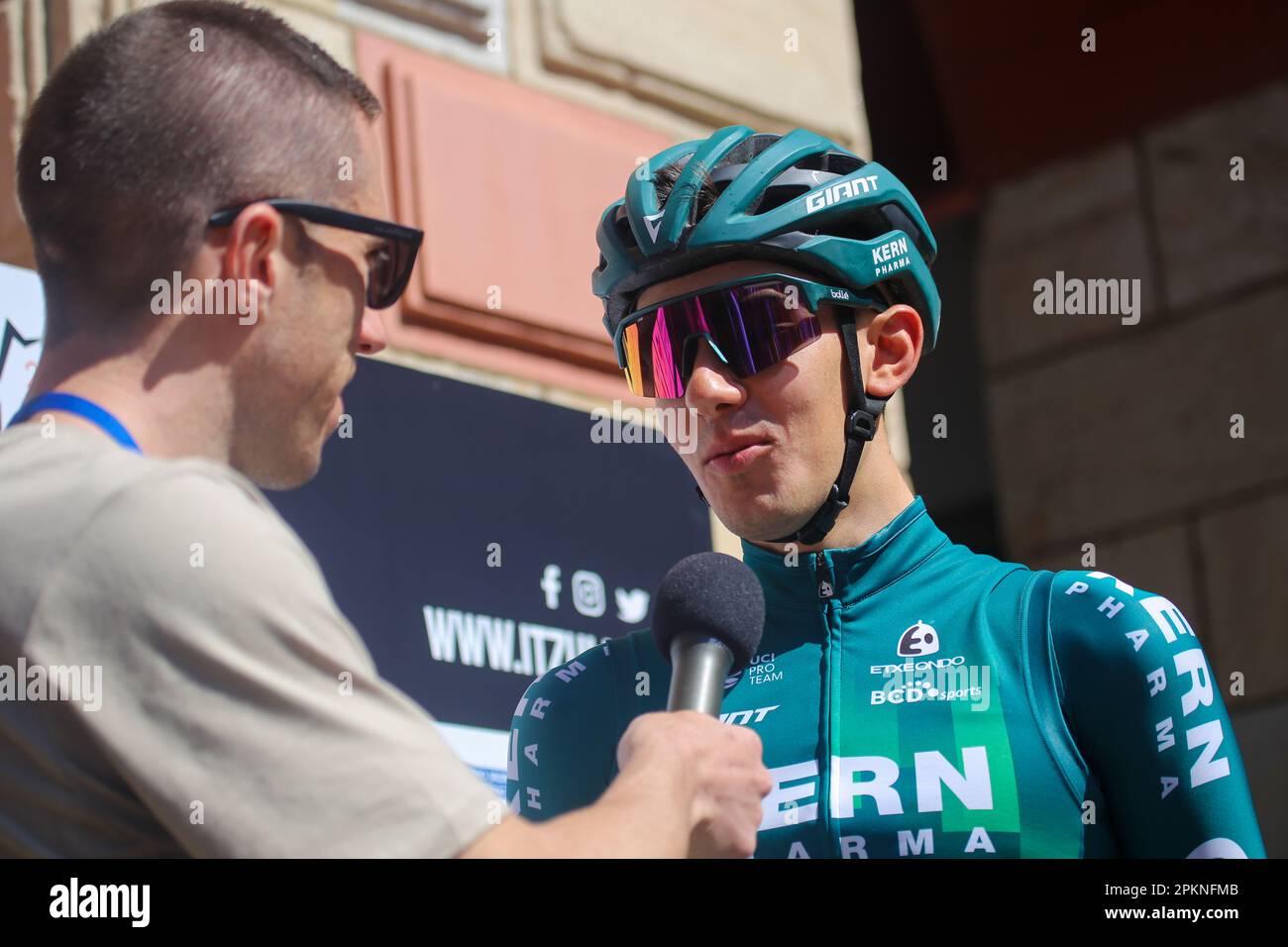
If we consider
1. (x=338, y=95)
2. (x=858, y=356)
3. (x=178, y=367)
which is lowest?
(x=178, y=367)

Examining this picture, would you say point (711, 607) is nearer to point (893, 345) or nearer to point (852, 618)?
point (852, 618)

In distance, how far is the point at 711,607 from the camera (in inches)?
107

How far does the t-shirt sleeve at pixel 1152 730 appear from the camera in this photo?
2.91m

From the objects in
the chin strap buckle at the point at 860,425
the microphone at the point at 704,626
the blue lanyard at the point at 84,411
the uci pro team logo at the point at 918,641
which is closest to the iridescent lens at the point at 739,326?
the chin strap buckle at the point at 860,425

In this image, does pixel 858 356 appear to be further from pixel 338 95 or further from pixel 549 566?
pixel 549 566

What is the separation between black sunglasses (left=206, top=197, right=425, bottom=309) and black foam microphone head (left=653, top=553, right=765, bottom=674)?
649 mm

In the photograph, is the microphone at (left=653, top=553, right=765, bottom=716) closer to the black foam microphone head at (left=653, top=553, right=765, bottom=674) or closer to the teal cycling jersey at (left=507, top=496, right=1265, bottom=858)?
the black foam microphone head at (left=653, top=553, right=765, bottom=674)

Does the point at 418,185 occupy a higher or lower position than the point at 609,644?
higher

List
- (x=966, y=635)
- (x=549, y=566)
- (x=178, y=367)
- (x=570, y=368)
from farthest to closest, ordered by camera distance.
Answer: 1. (x=570, y=368)
2. (x=549, y=566)
3. (x=966, y=635)
4. (x=178, y=367)

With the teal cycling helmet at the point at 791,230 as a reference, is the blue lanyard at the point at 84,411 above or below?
below

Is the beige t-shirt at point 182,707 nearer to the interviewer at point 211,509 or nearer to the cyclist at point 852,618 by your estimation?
the interviewer at point 211,509

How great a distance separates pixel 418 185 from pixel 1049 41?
19.0ft

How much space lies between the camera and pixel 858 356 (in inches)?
138
